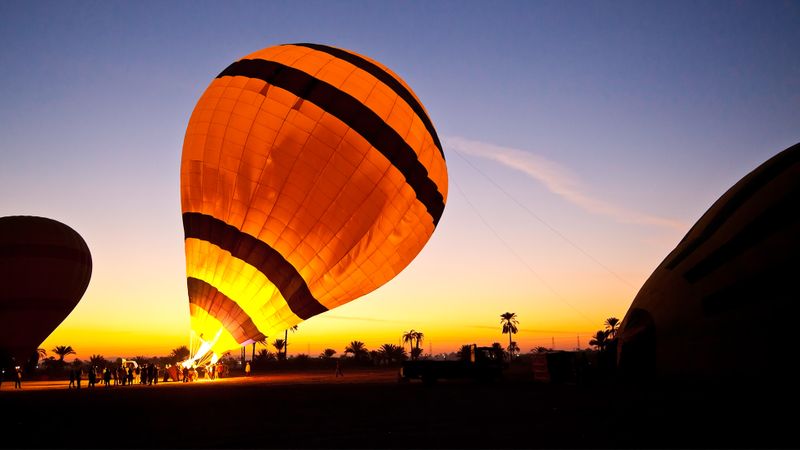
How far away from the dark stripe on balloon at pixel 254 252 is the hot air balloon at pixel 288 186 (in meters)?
0.04

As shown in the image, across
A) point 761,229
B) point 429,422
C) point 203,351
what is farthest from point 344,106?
point 761,229

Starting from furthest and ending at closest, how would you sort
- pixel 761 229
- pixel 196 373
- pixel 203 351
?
pixel 196 373 < pixel 203 351 < pixel 761 229

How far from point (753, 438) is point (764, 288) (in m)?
4.55

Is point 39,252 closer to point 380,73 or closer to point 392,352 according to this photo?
point 380,73

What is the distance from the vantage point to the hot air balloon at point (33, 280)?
107 feet

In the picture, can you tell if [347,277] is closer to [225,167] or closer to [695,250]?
[225,167]

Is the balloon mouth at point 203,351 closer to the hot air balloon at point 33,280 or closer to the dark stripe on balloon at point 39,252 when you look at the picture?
the hot air balloon at point 33,280

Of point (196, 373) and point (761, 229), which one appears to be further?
point (196, 373)

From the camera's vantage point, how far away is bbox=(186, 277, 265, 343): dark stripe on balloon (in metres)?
19.3

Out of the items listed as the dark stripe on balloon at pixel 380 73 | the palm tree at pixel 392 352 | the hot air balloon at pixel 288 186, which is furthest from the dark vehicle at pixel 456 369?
the palm tree at pixel 392 352

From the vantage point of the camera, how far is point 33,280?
109 ft

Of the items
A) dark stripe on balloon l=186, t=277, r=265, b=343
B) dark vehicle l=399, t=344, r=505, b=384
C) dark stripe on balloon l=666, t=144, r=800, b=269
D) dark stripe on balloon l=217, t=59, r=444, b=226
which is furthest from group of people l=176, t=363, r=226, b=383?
dark stripe on balloon l=666, t=144, r=800, b=269

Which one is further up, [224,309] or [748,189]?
[748,189]

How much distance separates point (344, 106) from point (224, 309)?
8.56 m
